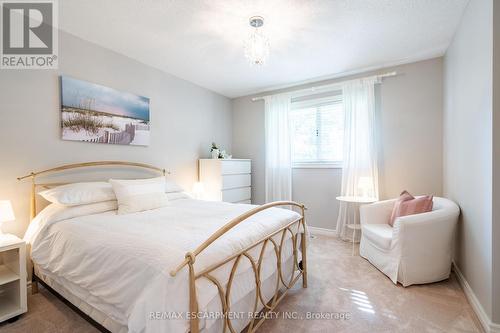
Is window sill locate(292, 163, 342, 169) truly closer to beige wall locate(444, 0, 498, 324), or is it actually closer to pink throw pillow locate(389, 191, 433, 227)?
pink throw pillow locate(389, 191, 433, 227)

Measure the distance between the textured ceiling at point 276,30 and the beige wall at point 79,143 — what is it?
0.69 feet

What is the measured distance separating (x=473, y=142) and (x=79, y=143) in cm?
380

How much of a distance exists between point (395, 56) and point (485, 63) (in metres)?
1.47

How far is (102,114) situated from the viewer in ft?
9.07

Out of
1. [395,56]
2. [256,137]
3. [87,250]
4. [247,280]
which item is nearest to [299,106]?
[256,137]

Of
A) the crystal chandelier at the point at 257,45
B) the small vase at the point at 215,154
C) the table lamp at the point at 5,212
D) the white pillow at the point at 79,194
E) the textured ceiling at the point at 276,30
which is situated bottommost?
the table lamp at the point at 5,212

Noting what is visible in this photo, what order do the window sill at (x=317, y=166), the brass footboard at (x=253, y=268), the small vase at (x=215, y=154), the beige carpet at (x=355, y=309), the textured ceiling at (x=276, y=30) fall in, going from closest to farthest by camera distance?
the brass footboard at (x=253, y=268) < the beige carpet at (x=355, y=309) < the textured ceiling at (x=276, y=30) < the window sill at (x=317, y=166) < the small vase at (x=215, y=154)

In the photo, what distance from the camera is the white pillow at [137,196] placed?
7.68ft

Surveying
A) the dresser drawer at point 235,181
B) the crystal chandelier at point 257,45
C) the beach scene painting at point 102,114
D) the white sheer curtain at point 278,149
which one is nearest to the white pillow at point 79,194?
the beach scene painting at point 102,114

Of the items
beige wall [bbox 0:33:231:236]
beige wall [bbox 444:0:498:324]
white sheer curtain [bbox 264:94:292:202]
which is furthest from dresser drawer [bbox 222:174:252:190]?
beige wall [bbox 444:0:498:324]

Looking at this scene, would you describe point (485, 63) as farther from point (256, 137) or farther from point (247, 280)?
point (256, 137)

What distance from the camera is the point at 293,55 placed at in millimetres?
2996

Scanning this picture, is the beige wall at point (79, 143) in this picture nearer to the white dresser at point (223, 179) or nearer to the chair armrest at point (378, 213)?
the white dresser at point (223, 179)

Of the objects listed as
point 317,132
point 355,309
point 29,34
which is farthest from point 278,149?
point 29,34
